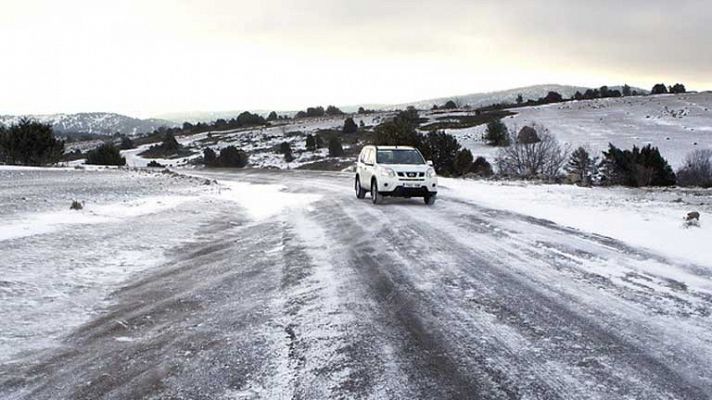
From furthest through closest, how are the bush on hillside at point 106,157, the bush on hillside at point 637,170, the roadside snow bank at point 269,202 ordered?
the bush on hillside at point 106,157 → the bush on hillside at point 637,170 → the roadside snow bank at point 269,202

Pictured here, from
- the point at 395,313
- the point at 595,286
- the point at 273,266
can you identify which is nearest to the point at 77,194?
the point at 273,266

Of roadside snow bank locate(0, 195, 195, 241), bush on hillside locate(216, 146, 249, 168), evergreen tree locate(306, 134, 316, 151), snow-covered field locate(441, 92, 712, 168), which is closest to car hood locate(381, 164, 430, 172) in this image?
roadside snow bank locate(0, 195, 195, 241)

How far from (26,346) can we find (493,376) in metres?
3.86

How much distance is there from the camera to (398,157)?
53.5 ft

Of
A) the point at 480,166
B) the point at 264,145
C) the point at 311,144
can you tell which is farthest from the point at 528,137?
the point at 264,145

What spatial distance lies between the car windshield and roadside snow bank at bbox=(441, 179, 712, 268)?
6.79 ft

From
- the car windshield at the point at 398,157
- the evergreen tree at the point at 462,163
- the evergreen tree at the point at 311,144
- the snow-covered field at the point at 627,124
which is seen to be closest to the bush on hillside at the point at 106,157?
the evergreen tree at the point at 311,144

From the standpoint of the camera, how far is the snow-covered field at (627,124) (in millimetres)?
45656

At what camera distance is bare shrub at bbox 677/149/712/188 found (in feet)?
102

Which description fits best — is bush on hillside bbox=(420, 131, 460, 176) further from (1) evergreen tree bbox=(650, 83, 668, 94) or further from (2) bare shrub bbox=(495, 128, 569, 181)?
(1) evergreen tree bbox=(650, 83, 668, 94)

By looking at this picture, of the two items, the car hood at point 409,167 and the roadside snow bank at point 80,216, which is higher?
the car hood at point 409,167

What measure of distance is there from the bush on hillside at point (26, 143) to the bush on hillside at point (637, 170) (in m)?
34.2

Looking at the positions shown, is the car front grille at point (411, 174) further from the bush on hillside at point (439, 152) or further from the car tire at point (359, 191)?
the bush on hillside at point (439, 152)

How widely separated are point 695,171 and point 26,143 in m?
41.4
